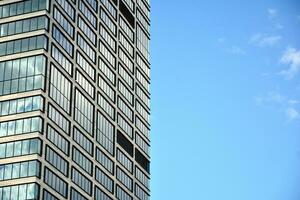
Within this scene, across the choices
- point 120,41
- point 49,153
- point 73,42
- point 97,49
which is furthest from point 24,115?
point 120,41

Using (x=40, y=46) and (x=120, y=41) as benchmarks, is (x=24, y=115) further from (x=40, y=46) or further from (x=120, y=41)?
(x=120, y=41)

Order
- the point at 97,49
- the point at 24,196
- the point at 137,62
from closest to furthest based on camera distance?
the point at 24,196 < the point at 97,49 < the point at 137,62

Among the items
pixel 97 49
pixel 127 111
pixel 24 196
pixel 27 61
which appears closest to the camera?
pixel 24 196

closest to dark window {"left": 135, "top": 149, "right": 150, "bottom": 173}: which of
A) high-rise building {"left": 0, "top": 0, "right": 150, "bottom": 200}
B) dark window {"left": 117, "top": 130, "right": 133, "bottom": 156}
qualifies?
high-rise building {"left": 0, "top": 0, "right": 150, "bottom": 200}

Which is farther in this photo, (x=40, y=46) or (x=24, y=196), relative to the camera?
(x=40, y=46)

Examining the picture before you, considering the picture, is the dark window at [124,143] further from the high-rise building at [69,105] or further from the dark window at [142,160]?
the dark window at [142,160]

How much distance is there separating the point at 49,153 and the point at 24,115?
269 inches

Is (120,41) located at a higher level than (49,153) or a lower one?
higher

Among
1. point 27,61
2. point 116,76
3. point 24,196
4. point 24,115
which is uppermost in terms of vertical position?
point 116,76

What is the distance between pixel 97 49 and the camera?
15338 cm

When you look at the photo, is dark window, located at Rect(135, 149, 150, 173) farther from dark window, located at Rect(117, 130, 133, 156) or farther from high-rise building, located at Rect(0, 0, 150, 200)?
dark window, located at Rect(117, 130, 133, 156)

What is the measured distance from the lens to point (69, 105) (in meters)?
138

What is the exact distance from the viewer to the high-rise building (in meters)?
126

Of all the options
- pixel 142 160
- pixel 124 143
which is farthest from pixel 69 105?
pixel 142 160
